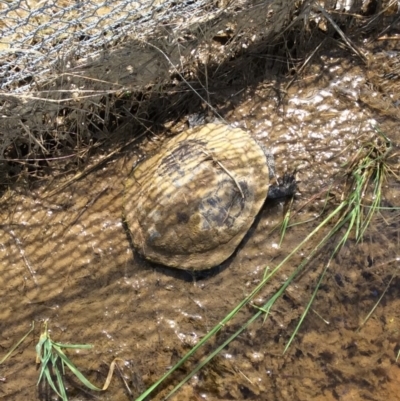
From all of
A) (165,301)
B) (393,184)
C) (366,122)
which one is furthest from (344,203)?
(165,301)

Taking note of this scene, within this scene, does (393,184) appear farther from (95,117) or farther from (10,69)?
(10,69)

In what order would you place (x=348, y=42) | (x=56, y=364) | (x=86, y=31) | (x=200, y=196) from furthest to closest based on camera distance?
(x=348, y=42), (x=56, y=364), (x=200, y=196), (x=86, y=31)

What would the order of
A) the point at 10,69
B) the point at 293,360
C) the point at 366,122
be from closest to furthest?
1. the point at 10,69
2. the point at 293,360
3. the point at 366,122

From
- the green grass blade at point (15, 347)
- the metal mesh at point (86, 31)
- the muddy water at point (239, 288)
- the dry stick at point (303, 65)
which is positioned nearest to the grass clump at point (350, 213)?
the muddy water at point (239, 288)

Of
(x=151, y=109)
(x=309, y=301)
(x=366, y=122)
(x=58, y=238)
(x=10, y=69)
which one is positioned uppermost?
(x=10, y=69)

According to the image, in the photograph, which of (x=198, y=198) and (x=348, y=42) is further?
(x=348, y=42)

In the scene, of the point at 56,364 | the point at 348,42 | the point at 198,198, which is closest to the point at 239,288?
the point at 198,198

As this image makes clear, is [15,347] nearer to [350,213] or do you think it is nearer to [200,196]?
[200,196]
